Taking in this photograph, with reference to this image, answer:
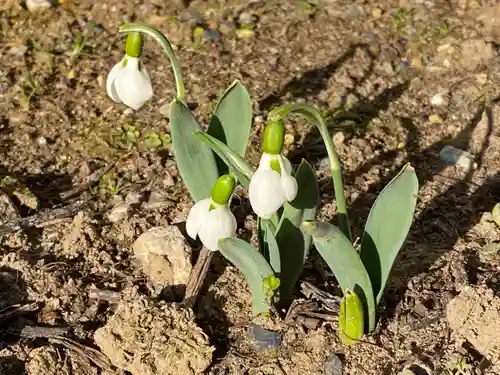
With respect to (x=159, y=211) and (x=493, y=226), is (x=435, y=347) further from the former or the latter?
(x=159, y=211)

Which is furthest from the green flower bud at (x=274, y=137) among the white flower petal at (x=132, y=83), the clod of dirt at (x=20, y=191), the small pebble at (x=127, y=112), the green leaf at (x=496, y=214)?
the small pebble at (x=127, y=112)

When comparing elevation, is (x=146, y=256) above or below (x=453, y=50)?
below

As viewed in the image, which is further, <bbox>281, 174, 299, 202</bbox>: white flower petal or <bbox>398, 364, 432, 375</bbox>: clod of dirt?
<bbox>398, 364, 432, 375</bbox>: clod of dirt

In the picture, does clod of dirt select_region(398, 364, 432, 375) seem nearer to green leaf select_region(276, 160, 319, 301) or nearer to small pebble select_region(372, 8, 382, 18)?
green leaf select_region(276, 160, 319, 301)

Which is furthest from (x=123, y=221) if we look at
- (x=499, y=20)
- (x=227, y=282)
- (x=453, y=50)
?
(x=499, y=20)

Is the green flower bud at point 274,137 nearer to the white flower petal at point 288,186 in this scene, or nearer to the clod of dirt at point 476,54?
the white flower petal at point 288,186

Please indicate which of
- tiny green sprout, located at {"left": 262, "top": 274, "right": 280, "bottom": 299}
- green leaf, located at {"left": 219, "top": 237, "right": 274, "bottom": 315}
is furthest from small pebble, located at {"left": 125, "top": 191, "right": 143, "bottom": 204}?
tiny green sprout, located at {"left": 262, "top": 274, "right": 280, "bottom": 299}

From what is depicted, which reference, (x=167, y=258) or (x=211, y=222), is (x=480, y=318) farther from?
(x=167, y=258)

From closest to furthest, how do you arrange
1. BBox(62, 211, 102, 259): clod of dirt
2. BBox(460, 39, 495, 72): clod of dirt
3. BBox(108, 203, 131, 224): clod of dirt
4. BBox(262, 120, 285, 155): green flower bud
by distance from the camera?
BBox(262, 120, 285, 155): green flower bud, BBox(62, 211, 102, 259): clod of dirt, BBox(108, 203, 131, 224): clod of dirt, BBox(460, 39, 495, 72): clod of dirt
